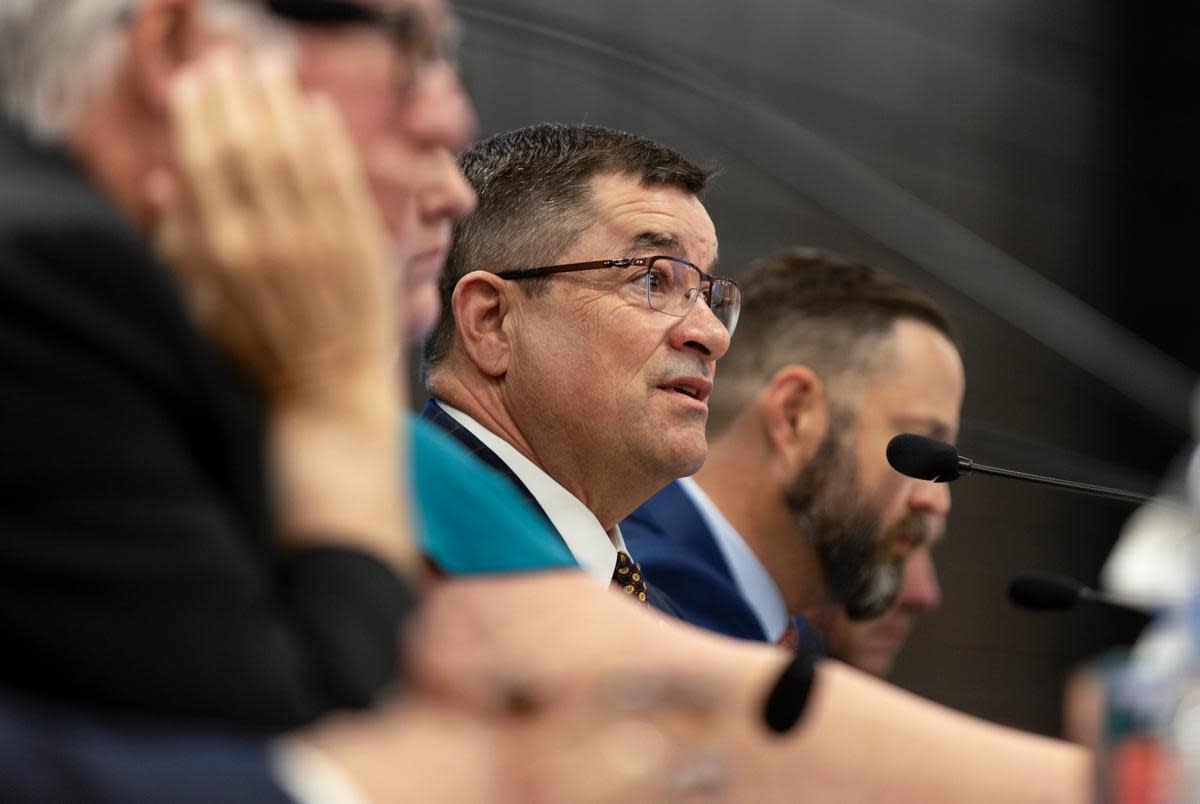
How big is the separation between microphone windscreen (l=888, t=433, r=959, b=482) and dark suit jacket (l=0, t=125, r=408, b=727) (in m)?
1.26

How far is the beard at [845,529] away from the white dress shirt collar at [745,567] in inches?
4.6

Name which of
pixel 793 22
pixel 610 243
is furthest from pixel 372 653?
pixel 793 22

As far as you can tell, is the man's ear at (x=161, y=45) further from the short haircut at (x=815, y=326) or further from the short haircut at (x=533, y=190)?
the short haircut at (x=815, y=326)

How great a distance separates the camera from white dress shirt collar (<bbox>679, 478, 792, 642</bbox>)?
8.73ft

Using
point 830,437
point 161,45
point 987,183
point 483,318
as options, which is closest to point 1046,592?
point 483,318

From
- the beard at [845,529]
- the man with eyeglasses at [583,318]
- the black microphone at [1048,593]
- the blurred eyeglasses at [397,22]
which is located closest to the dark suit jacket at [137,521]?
the blurred eyeglasses at [397,22]

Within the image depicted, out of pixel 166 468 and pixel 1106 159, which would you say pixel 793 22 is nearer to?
pixel 1106 159

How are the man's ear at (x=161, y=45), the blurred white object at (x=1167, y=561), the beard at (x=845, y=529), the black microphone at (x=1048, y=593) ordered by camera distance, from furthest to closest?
the beard at (x=845, y=529) → the black microphone at (x=1048, y=593) → the blurred white object at (x=1167, y=561) → the man's ear at (x=161, y=45)

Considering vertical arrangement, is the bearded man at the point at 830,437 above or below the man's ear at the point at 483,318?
below

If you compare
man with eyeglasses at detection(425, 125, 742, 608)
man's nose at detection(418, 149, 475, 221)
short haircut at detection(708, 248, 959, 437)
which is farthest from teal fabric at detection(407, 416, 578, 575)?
short haircut at detection(708, 248, 959, 437)

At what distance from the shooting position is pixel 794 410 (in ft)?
9.81

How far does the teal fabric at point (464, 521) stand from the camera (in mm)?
990

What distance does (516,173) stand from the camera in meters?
2.31

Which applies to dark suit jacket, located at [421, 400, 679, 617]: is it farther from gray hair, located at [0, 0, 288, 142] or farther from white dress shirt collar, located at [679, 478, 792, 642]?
gray hair, located at [0, 0, 288, 142]
